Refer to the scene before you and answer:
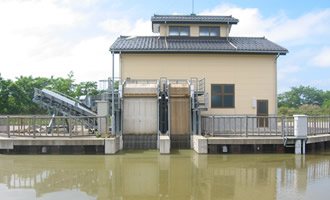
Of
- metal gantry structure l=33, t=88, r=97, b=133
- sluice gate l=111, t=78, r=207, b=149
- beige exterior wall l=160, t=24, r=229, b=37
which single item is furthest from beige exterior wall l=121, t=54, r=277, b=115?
metal gantry structure l=33, t=88, r=97, b=133

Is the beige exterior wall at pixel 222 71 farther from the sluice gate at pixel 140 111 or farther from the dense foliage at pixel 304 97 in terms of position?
the dense foliage at pixel 304 97

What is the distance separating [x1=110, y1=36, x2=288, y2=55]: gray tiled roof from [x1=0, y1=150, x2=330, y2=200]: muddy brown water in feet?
23.7

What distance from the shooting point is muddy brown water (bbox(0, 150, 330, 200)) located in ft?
24.3

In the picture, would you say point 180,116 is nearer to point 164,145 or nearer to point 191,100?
point 191,100

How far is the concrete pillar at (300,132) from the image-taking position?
13.0 m

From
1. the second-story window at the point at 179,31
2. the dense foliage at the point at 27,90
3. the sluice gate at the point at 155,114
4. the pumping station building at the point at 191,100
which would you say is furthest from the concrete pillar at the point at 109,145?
the dense foliage at the point at 27,90

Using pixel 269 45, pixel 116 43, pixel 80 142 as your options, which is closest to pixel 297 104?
pixel 269 45

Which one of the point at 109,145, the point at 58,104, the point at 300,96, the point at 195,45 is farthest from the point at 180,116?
the point at 300,96

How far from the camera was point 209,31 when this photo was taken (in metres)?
20.0

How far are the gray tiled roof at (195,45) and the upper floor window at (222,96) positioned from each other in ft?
7.85

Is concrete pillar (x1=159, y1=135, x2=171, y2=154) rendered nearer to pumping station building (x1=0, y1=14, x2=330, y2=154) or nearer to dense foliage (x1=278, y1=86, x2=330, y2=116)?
pumping station building (x1=0, y1=14, x2=330, y2=154)

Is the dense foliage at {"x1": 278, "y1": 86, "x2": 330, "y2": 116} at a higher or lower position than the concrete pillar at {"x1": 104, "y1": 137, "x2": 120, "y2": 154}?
higher

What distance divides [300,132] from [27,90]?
1416 inches

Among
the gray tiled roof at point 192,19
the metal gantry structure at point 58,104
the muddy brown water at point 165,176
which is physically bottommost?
the muddy brown water at point 165,176
